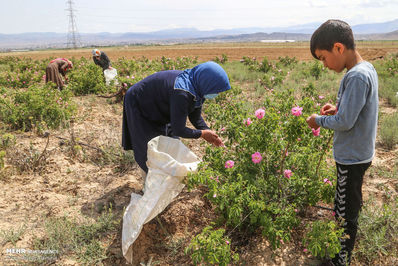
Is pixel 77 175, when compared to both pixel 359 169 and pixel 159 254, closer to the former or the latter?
pixel 159 254

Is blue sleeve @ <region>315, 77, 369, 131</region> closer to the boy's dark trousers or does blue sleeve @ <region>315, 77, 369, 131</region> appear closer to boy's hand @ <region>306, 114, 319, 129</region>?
boy's hand @ <region>306, 114, 319, 129</region>

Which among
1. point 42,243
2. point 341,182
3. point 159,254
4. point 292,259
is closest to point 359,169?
point 341,182

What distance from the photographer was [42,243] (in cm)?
242

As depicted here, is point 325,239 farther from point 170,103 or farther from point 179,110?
point 170,103

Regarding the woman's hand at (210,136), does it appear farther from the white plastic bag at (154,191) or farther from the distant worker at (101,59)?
the distant worker at (101,59)

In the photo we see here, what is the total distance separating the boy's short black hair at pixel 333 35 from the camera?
1.54 m

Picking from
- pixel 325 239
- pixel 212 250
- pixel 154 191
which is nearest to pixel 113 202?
pixel 154 191

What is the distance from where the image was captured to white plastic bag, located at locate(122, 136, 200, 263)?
2115mm

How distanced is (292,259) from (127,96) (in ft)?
6.42

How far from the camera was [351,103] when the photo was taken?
150 cm

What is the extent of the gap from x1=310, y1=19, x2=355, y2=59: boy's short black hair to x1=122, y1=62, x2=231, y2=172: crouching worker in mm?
765

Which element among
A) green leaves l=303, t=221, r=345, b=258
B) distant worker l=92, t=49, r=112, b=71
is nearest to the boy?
green leaves l=303, t=221, r=345, b=258

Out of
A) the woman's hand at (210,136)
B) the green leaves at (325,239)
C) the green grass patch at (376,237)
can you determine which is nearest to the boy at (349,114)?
the green leaves at (325,239)

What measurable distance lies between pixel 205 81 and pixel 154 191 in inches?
37.2
